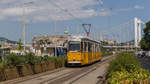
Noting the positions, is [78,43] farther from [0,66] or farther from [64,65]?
[0,66]

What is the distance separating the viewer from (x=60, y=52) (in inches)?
2432

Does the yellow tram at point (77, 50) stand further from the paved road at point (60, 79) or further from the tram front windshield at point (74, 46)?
the paved road at point (60, 79)

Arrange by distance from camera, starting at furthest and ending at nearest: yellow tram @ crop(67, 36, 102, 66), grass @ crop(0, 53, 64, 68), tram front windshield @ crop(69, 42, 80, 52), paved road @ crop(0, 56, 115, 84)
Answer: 1. tram front windshield @ crop(69, 42, 80, 52)
2. yellow tram @ crop(67, 36, 102, 66)
3. grass @ crop(0, 53, 64, 68)
4. paved road @ crop(0, 56, 115, 84)

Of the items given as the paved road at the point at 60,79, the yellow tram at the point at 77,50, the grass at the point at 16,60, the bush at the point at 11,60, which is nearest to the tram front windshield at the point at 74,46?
the yellow tram at the point at 77,50

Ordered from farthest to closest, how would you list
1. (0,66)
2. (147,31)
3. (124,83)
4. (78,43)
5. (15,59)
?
(147,31) < (78,43) < (15,59) < (0,66) < (124,83)

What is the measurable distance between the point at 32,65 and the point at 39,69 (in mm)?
1846

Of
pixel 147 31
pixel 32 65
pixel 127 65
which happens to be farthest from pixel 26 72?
pixel 147 31

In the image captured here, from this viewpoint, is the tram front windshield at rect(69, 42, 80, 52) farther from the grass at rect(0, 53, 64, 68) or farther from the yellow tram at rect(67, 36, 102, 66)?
the grass at rect(0, 53, 64, 68)

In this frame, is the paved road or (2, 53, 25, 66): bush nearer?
the paved road

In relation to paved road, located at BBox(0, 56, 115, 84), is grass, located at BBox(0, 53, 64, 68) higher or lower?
higher

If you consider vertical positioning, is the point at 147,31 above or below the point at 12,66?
above

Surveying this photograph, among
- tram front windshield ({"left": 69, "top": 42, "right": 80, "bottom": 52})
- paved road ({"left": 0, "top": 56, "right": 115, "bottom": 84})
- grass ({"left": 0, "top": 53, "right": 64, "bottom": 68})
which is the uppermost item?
tram front windshield ({"left": 69, "top": 42, "right": 80, "bottom": 52})

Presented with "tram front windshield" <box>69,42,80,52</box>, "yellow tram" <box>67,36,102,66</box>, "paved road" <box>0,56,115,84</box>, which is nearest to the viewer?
"paved road" <box>0,56,115,84</box>

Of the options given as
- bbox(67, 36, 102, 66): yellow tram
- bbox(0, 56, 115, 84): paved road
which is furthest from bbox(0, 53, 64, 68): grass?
bbox(67, 36, 102, 66): yellow tram
